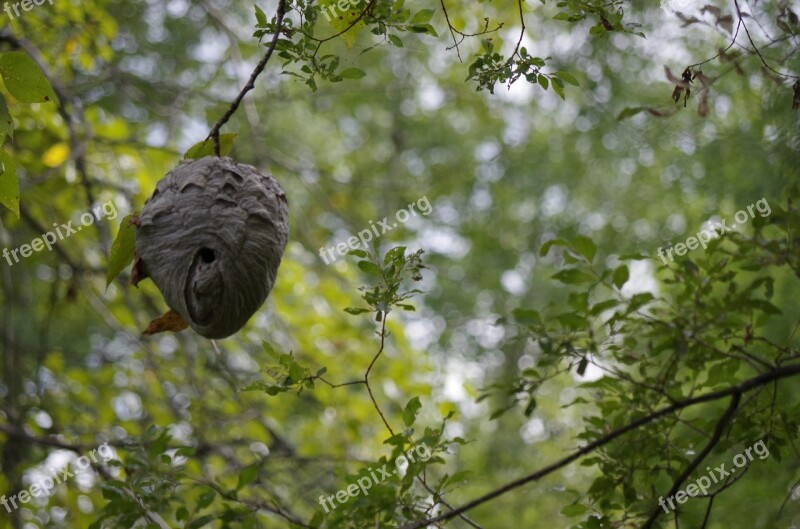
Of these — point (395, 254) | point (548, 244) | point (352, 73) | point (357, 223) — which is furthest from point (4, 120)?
point (357, 223)

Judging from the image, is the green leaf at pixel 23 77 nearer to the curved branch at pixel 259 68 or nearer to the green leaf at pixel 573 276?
the curved branch at pixel 259 68

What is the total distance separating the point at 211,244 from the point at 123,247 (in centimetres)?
21

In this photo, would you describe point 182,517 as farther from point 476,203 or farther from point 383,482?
point 476,203

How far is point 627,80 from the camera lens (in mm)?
6727

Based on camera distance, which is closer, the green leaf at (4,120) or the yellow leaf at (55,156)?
the green leaf at (4,120)

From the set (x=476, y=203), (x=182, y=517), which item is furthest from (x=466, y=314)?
(x=182, y=517)

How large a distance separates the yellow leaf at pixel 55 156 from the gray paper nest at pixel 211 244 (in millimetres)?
1961

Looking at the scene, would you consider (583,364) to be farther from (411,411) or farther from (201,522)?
(201,522)

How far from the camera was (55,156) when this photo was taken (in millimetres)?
3635

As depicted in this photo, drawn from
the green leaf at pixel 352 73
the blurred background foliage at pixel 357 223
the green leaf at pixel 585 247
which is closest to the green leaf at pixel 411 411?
the blurred background foliage at pixel 357 223

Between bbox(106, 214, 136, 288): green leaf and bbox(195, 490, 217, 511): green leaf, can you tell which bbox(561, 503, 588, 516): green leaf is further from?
bbox(106, 214, 136, 288): green leaf

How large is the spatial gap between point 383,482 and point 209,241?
2.18 feet

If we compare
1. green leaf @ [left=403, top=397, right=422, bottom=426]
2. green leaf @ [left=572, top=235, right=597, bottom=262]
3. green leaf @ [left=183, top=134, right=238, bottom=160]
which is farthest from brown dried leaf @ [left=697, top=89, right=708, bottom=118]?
green leaf @ [left=183, top=134, right=238, bottom=160]

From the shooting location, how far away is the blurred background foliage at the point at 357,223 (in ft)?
9.97
